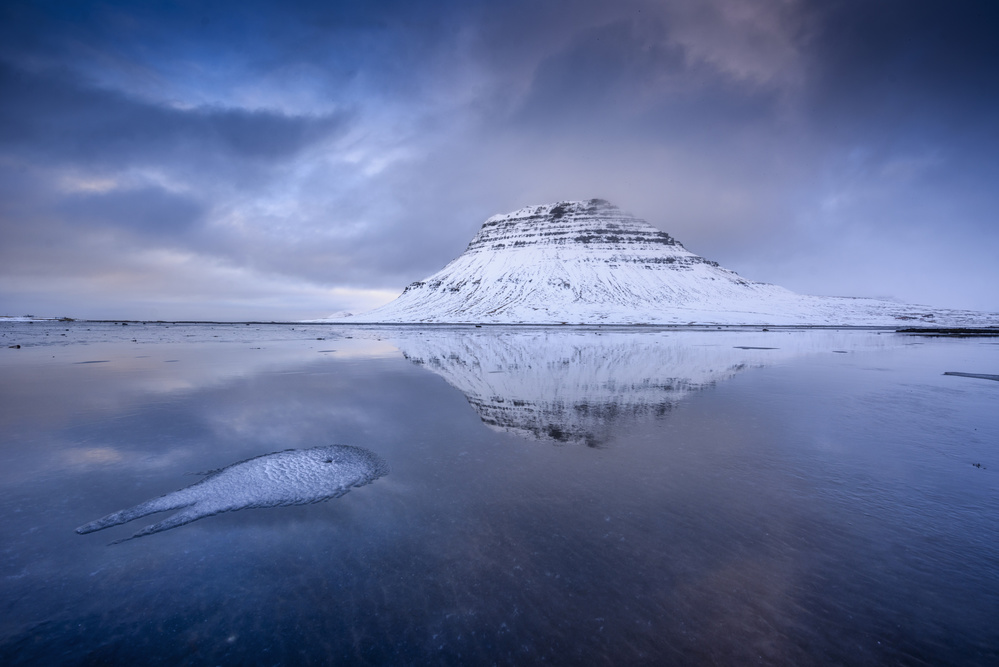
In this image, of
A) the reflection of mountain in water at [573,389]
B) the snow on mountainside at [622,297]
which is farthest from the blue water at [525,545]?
the snow on mountainside at [622,297]

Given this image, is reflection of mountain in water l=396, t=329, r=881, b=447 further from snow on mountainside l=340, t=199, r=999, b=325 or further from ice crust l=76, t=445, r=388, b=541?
snow on mountainside l=340, t=199, r=999, b=325

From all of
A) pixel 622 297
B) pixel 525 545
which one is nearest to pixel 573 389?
pixel 525 545

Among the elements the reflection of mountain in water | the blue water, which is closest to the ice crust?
the blue water

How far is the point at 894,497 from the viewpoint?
16.8 feet

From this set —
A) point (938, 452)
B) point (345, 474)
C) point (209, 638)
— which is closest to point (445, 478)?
point (345, 474)

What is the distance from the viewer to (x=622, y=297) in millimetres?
160625

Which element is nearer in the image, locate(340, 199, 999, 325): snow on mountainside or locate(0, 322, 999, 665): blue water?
locate(0, 322, 999, 665): blue water

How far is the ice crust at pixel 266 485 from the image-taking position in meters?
4.84

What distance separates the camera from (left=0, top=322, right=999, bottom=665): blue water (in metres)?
2.97

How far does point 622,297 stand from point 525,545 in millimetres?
163869

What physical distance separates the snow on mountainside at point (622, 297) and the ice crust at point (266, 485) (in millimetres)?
116361

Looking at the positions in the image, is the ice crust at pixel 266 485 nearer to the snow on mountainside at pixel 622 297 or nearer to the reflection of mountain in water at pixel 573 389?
the reflection of mountain in water at pixel 573 389

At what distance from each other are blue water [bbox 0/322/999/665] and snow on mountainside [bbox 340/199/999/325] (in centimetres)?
11471

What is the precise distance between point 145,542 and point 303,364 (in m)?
16.0
